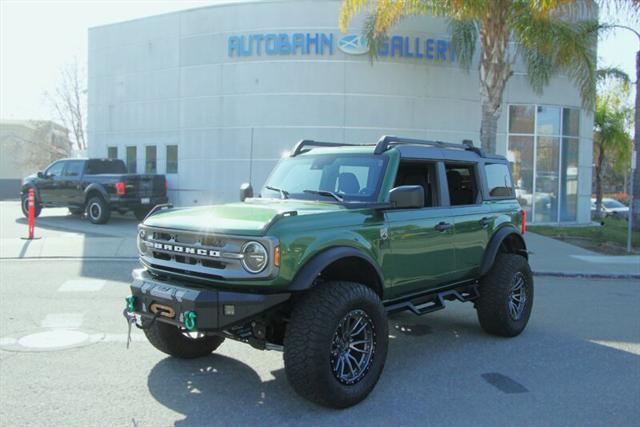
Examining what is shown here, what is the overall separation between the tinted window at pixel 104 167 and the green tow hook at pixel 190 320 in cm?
1477

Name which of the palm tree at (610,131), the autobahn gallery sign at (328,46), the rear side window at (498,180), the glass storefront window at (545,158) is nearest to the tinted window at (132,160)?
the autobahn gallery sign at (328,46)

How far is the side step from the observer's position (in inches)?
209

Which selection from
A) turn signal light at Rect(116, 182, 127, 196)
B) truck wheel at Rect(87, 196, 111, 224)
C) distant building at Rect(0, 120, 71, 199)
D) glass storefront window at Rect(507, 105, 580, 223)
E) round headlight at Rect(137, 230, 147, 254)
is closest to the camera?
round headlight at Rect(137, 230, 147, 254)

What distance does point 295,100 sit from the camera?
1831cm

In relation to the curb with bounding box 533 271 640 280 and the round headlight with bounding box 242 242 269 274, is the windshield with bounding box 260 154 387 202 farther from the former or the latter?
the curb with bounding box 533 271 640 280

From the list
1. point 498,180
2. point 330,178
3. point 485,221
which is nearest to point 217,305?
point 330,178

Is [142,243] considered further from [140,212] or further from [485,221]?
[140,212]

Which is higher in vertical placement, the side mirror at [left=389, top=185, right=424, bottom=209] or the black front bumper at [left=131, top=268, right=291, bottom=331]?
the side mirror at [left=389, top=185, right=424, bottom=209]

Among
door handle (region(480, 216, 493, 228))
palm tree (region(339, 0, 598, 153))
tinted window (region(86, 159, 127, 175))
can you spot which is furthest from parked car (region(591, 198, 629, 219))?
door handle (region(480, 216, 493, 228))

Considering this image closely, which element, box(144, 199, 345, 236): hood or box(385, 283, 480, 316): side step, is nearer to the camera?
box(144, 199, 345, 236): hood

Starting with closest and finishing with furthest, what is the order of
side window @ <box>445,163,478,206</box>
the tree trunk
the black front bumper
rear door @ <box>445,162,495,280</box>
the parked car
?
the black front bumper → rear door @ <box>445,162,495,280</box> → side window @ <box>445,163,478,206</box> → the tree trunk → the parked car

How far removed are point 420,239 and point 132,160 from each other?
705 inches

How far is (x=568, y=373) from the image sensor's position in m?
5.27

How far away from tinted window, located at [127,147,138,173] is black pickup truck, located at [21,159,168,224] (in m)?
2.24
